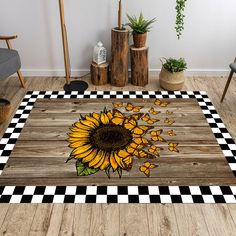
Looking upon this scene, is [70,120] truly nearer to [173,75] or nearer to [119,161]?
[119,161]

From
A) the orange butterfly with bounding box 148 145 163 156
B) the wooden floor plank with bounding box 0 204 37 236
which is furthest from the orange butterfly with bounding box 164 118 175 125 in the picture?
the wooden floor plank with bounding box 0 204 37 236

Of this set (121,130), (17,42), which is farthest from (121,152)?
(17,42)

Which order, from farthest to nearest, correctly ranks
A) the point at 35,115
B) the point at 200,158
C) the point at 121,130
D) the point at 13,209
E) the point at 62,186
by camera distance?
the point at 35,115 → the point at 121,130 → the point at 200,158 → the point at 62,186 → the point at 13,209

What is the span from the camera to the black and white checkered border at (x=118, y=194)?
201cm

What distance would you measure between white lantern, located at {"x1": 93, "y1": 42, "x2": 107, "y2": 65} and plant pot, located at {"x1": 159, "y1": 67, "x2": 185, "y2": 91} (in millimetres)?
701

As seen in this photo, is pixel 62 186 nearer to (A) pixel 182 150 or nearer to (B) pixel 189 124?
(A) pixel 182 150

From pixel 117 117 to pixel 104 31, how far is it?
1.17m

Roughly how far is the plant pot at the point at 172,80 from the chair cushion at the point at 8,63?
5.21ft

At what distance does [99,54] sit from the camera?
3264 millimetres

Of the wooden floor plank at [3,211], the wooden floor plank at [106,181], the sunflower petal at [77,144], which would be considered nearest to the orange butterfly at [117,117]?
the sunflower petal at [77,144]

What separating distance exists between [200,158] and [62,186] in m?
1.12

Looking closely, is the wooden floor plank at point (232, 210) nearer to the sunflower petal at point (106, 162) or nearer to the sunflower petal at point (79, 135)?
the sunflower petal at point (106, 162)

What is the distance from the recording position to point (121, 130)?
263cm

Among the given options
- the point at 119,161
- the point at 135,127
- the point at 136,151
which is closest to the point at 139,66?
the point at 135,127
